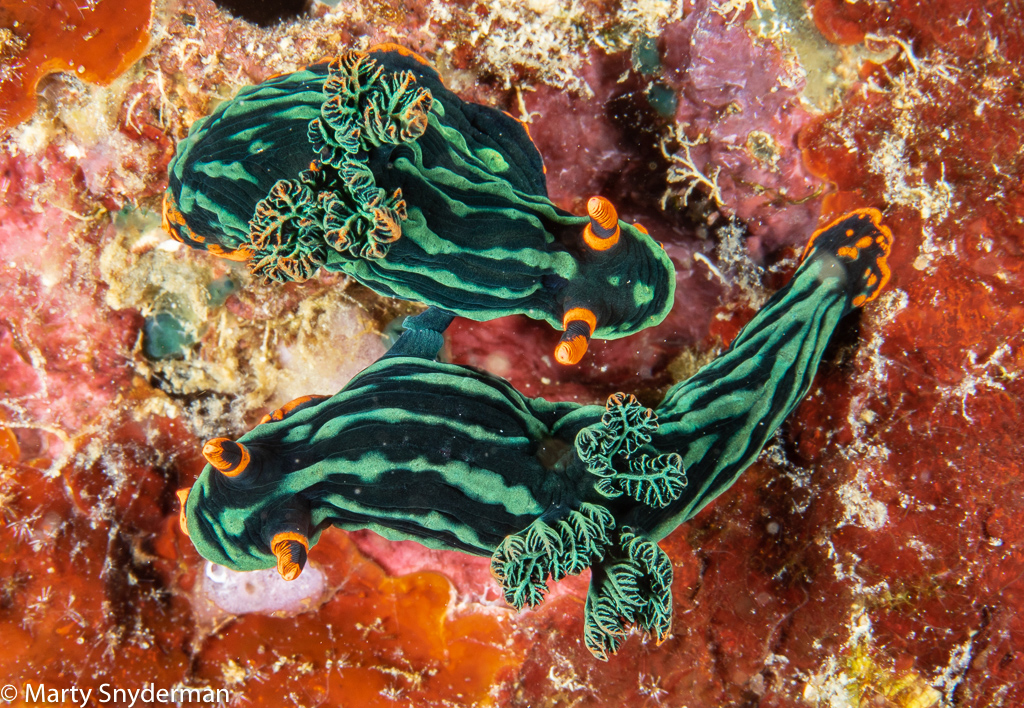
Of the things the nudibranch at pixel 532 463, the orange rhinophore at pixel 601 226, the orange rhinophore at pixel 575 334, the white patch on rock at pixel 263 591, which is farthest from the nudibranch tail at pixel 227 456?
the orange rhinophore at pixel 601 226

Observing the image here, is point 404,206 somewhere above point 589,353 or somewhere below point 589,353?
A: above

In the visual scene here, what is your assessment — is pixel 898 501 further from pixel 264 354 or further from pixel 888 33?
pixel 264 354

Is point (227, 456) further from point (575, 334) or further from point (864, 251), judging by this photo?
point (864, 251)

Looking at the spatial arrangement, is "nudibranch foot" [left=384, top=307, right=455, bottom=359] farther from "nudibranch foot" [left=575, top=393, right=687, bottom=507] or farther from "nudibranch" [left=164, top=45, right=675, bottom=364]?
"nudibranch foot" [left=575, top=393, right=687, bottom=507]

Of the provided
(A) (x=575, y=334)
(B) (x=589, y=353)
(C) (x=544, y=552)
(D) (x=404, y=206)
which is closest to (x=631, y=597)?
(C) (x=544, y=552)

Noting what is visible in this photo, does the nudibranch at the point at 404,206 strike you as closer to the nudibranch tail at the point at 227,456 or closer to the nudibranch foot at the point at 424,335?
the nudibranch foot at the point at 424,335

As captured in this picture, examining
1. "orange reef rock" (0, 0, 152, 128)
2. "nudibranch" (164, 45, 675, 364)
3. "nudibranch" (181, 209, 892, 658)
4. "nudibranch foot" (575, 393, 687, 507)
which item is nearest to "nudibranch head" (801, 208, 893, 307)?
"nudibranch" (181, 209, 892, 658)
